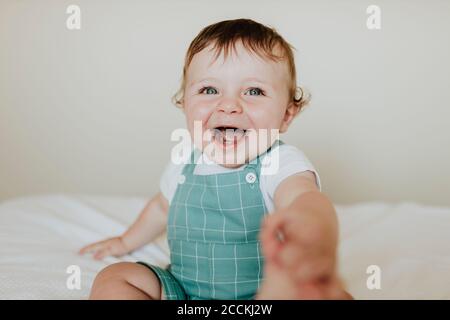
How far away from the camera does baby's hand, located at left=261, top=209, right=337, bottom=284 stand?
16.8 inches

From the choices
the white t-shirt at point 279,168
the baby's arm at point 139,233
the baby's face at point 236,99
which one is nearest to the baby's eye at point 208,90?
the baby's face at point 236,99

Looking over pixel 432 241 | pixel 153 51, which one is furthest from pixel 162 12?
pixel 432 241

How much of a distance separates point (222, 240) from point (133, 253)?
304 millimetres

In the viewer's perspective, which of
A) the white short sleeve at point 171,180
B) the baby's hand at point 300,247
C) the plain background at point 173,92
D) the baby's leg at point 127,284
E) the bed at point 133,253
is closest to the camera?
the baby's hand at point 300,247

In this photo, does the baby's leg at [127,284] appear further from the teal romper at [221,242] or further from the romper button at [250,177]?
the romper button at [250,177]

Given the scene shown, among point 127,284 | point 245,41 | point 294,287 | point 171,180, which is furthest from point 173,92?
point 294,287

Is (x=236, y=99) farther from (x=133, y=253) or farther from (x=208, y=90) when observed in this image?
(x=133, y=253)

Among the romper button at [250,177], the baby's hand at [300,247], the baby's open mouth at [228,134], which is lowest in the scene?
the romper button at [250,177]

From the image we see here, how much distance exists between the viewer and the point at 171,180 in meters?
0.91

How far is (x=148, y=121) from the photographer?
1.41 m

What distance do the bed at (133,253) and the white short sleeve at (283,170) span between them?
0.24 m

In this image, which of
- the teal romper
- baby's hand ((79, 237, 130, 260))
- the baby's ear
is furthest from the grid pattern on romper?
baby's hand ((79, 237, 130, 260))

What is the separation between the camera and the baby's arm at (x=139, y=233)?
971 mm

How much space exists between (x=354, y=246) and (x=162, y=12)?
2.36ft
